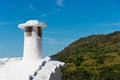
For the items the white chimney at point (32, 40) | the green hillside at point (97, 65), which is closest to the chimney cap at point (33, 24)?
the white chimney at point (32, 40)

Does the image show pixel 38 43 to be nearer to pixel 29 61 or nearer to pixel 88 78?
pixel 29 61

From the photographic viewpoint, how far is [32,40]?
40.5ft

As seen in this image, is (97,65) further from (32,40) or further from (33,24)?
(33,24)

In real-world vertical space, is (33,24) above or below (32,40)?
above

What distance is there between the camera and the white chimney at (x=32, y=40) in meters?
12.2

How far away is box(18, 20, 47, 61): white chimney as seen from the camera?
12.2 m

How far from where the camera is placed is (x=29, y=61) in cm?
1212

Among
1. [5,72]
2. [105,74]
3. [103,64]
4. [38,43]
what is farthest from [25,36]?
[103,64]

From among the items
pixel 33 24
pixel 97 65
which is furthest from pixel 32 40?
pixel 97 65

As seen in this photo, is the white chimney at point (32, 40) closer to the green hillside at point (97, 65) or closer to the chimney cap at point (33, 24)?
the chimney cap at point (33, 24)

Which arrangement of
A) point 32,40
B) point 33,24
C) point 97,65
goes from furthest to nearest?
point 97,65 < point 32,40 < point 33,24

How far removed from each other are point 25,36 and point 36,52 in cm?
73

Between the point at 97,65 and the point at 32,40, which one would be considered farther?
the point at 97,65

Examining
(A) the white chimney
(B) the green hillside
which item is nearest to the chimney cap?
(A) the white chimney
